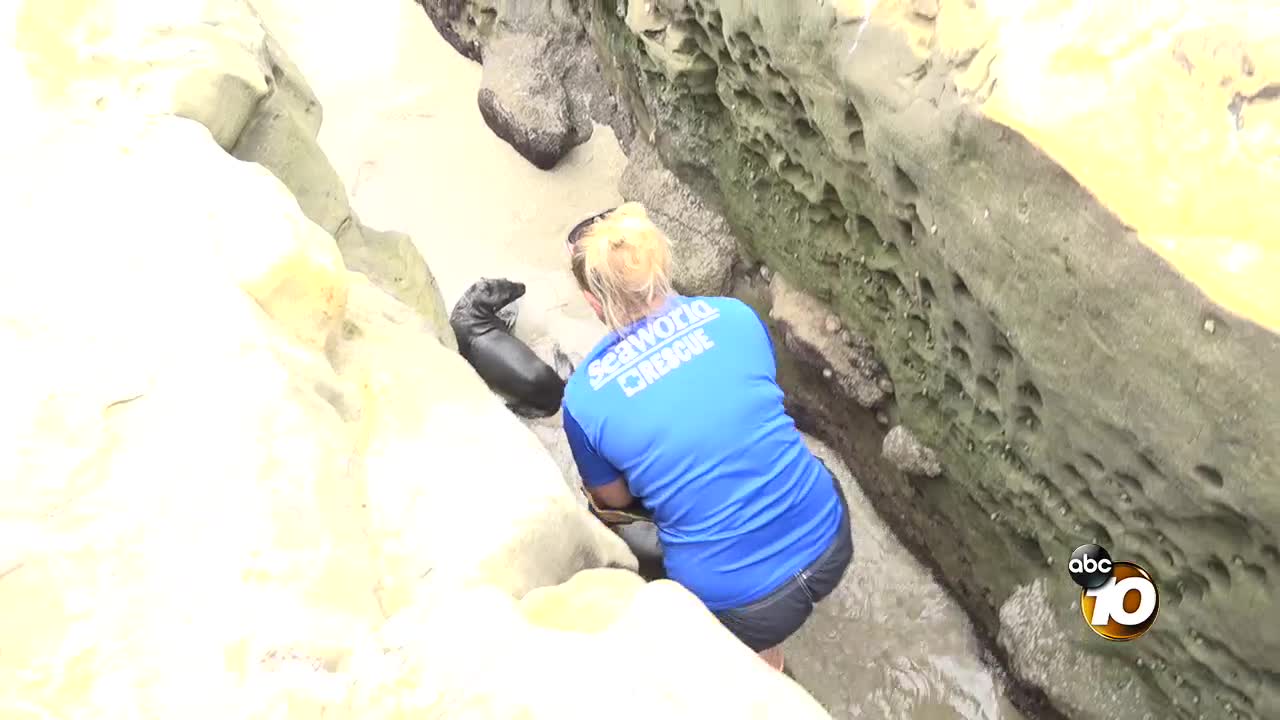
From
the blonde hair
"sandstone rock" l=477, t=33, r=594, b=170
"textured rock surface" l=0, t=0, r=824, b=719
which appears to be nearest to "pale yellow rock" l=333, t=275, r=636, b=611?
"textured rock surface" l=0, t=0, r=824, b=719

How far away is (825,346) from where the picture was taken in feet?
8.33

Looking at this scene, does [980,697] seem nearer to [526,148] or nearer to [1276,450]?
[1276,450]

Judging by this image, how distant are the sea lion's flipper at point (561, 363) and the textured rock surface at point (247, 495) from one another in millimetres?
1075

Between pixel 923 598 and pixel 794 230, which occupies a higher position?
pixel 794 230

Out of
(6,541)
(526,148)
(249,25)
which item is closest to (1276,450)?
(6,541)

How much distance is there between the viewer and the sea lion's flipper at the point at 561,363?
114 inches

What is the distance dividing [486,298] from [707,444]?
1.28 m

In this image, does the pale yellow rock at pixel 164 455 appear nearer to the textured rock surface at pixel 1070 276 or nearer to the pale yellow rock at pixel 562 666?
the pale yellow rock at pixel 562 666

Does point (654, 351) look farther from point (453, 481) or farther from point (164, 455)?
point (164, 455)

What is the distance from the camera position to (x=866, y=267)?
2.24 m

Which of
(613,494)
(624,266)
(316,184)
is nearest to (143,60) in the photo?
(316,184)

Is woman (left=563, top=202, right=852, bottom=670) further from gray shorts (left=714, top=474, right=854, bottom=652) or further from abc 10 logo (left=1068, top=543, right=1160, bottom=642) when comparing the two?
abc 10 logo (left=1068, top=543, right=1160, bottom=642)

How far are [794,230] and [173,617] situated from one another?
189cm

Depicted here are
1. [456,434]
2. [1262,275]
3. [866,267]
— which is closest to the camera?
[1262,275]
